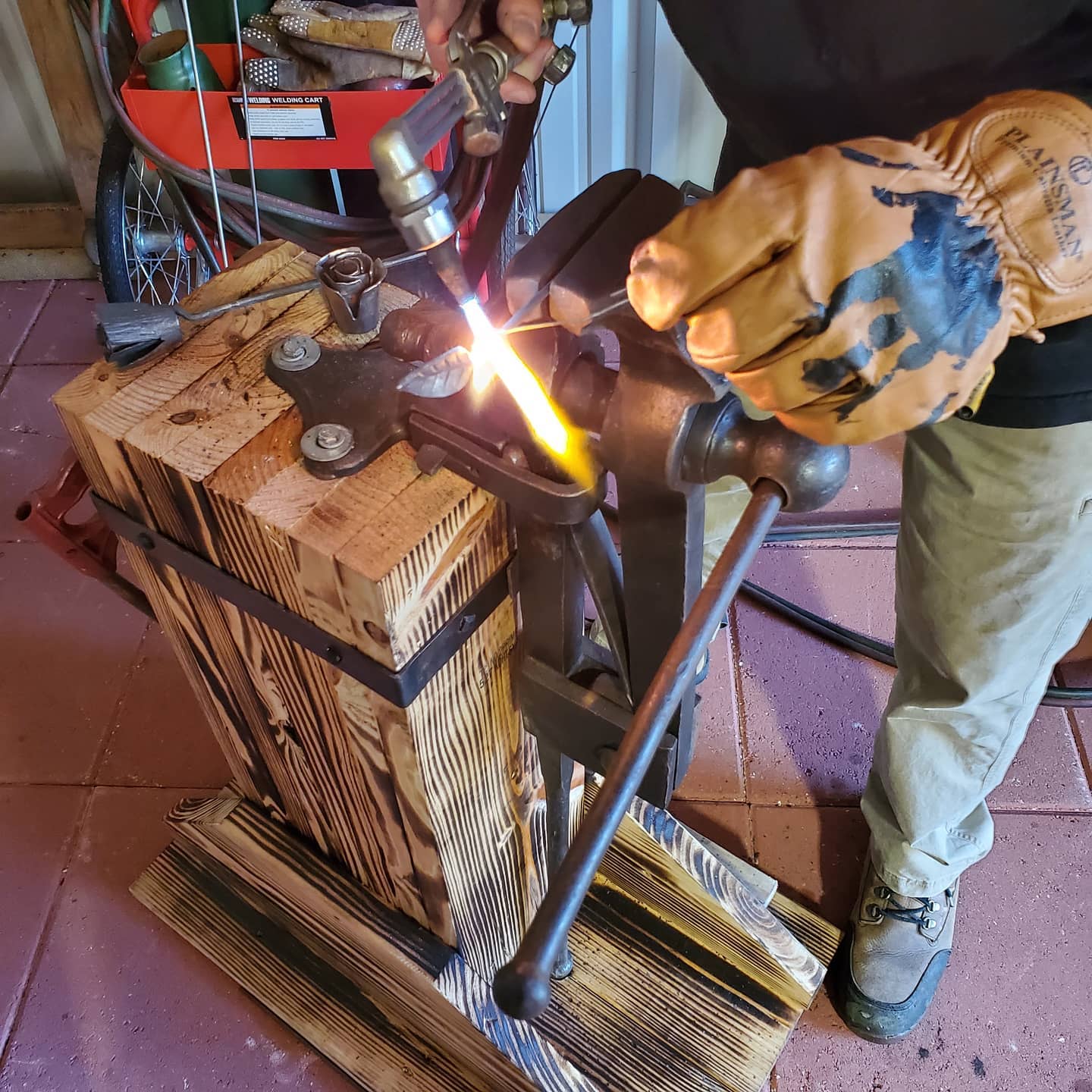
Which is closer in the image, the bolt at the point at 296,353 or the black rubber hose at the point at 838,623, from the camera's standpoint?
the bolt at the point at 296,353

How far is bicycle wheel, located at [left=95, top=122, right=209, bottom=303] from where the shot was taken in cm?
195

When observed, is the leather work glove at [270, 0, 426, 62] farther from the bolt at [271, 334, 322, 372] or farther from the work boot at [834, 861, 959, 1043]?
the work boot at [834, 861, 959, 1043]

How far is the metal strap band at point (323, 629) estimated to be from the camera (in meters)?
0.76

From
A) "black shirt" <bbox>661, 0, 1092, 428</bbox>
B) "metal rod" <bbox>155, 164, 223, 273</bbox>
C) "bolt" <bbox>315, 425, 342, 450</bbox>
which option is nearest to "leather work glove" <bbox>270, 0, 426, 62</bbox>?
"metal rod" <bbox>155, 164, 223, 273</bbox>

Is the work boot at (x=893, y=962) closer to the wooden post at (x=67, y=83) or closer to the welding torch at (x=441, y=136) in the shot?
the welding torch at (x=441, y=136)

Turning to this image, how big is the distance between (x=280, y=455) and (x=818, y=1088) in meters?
1.07

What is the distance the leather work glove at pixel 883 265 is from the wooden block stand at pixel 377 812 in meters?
0.26

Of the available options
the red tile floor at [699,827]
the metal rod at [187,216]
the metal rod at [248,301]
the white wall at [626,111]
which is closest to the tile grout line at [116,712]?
the red tile floor at [699,827]

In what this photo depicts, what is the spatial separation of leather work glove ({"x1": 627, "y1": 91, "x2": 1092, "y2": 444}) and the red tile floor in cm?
104

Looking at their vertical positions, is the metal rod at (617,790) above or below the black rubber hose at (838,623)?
above

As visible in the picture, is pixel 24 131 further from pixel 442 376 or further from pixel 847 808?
pixel 847 808

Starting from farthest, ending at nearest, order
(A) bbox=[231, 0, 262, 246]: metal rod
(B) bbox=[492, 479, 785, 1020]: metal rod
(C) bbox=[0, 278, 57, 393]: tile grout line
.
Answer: (C) bbox=[0, 278, 57, 393]: tile grout line < (A) bbox=[231, 0, 262, 246]: metal rod < (B) bbox=[492, 479, 785, 1020]: metal rod

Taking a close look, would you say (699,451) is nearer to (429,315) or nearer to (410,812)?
(429,315)

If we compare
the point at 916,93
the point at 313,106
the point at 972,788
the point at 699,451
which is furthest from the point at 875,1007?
the point at 313,106
